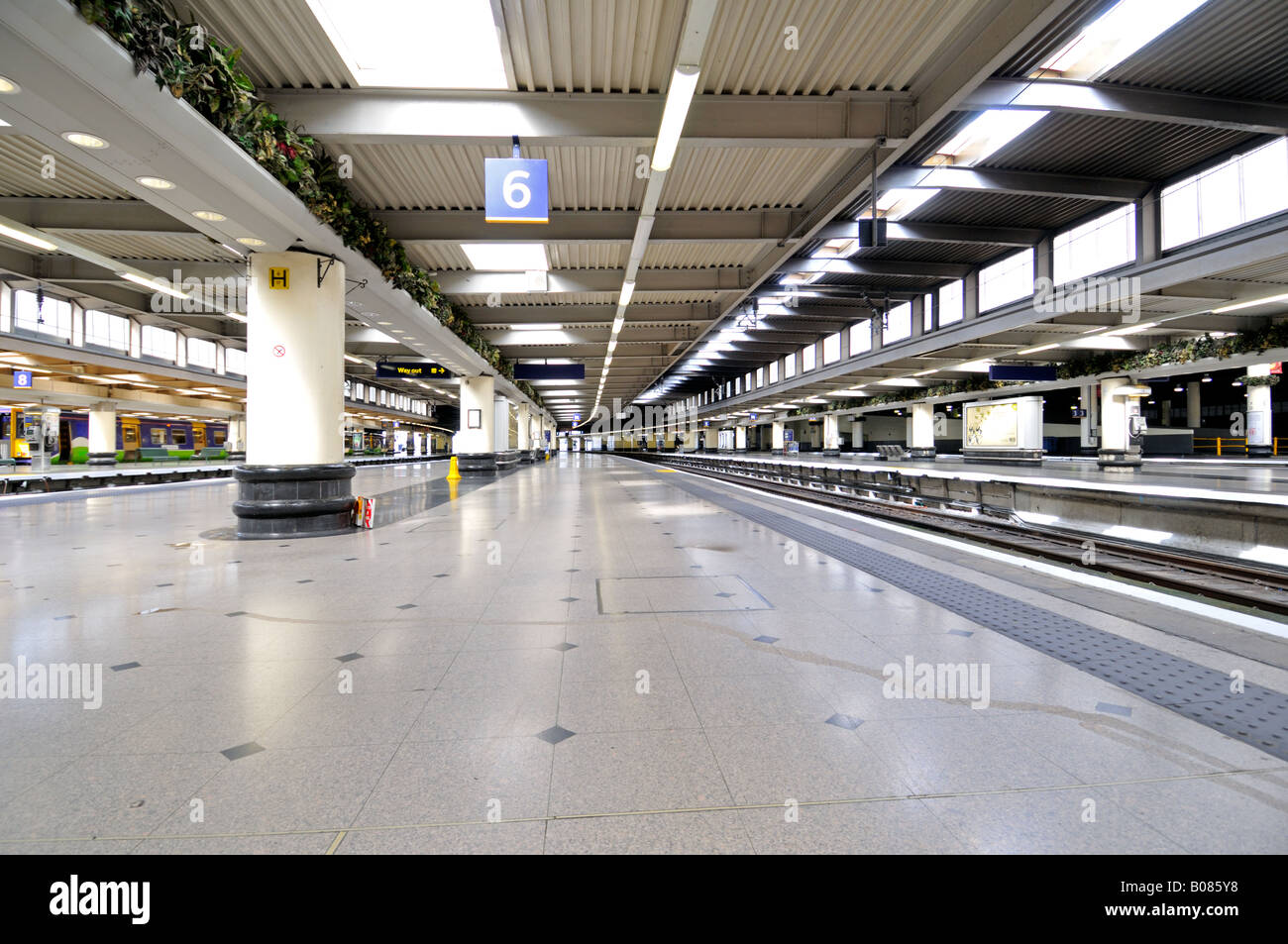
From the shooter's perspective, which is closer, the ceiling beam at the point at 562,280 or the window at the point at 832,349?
the ceiling beam at the point at 562,280

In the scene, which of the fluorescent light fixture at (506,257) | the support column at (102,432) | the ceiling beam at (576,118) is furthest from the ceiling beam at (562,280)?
the support column at (102,432)

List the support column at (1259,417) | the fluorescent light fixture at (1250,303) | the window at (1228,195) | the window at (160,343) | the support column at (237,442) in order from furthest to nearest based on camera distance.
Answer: the support column at (237,442)
the support column at (1259,417)
the window at (160,343)
the fluorescent light fixture at (1250,303)
the window at (1228,195)

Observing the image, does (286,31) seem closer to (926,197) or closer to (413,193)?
(413,193)

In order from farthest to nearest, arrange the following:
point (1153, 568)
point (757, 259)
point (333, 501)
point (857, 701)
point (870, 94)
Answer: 1. point (757, 259)
2. point (333, 501)
3. point (870, 94)
4. point (1153, 568)
5. point (857, 701)

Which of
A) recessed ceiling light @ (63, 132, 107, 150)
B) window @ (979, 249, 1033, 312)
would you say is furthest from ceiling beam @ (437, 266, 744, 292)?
window @ (979, 249, 1033, 312)

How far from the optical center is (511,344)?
80.1 feet

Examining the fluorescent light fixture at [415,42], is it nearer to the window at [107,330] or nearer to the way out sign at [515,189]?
the way out sign at [515,189]

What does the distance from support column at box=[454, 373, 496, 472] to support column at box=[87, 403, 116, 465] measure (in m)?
17.9

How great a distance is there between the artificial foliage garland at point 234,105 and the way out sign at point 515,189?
2.21 m

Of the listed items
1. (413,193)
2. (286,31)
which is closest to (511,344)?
(413,193)

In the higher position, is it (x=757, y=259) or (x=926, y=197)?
(x=926, y=197)

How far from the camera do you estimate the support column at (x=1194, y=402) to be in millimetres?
45688

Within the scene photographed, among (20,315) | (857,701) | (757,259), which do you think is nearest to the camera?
(857,701)
